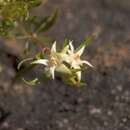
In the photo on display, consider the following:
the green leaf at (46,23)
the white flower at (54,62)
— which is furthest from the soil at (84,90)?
the white flower at (54,62)

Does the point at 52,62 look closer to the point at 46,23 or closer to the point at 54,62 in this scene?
the point at 54,62

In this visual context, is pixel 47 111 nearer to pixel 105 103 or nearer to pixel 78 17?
pixel 105 103

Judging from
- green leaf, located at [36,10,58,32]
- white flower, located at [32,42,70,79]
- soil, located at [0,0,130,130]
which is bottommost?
soil, located at [0,0,130,130]

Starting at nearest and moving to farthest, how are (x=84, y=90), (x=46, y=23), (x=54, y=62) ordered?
(x=54, y=62), (x=46, y=23), (x=84, y=90)

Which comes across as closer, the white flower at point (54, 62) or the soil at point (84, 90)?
the white flower at point (54, 62)

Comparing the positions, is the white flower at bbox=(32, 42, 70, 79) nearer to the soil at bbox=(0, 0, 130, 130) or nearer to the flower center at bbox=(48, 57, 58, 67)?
the flower center at bbox=(48, 57, 58, 67)

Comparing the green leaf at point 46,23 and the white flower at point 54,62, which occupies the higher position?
the white flower at point 54,62

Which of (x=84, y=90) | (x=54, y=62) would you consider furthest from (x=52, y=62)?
(x=84, y=90)

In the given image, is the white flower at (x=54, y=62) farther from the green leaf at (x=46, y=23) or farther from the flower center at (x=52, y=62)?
the green leaf at (x=46, y=23)

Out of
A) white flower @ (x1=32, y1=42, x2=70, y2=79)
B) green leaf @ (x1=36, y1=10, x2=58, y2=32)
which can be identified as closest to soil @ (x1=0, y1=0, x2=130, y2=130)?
green leaf @ (x1=36, y1=10, x2=58, y2=32)

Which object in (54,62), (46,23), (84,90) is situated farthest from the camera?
(84,90)
